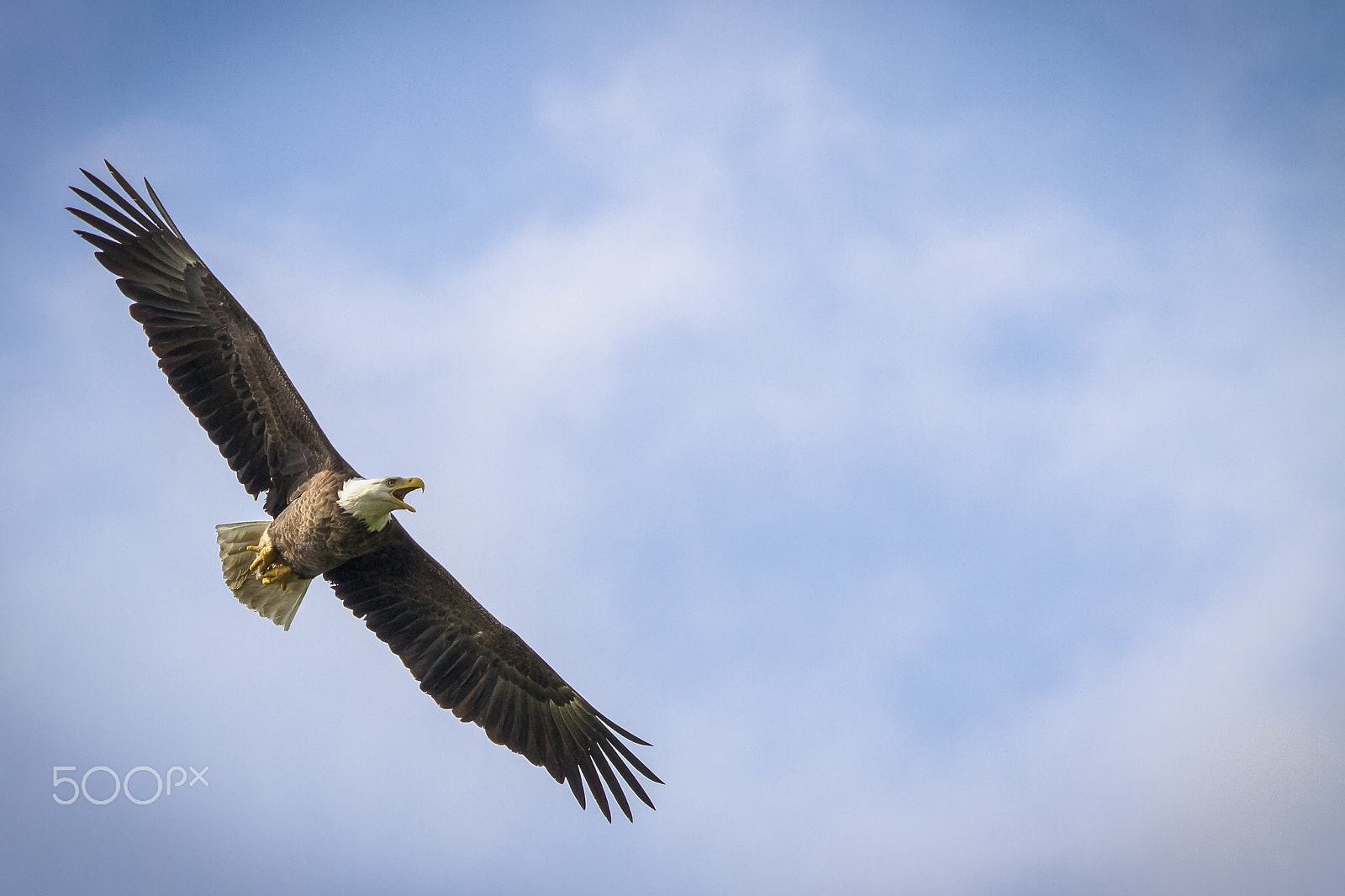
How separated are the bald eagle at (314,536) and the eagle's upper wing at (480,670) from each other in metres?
0.01

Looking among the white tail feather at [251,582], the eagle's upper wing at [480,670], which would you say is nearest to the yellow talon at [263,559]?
the white tail feather at [251,582]

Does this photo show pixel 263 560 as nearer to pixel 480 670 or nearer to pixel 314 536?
pixel 314 536

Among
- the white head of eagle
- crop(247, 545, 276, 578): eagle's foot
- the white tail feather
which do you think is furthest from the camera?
the white tail feather

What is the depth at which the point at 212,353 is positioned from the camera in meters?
12.3

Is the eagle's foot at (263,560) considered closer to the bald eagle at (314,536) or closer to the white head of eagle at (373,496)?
the bald eagle at (314,536)

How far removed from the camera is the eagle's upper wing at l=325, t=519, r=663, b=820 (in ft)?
42.4

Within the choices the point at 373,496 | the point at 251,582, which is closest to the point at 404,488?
the point at 373,496

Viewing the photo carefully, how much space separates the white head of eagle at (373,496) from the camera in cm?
1170

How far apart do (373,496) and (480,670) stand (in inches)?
93.1

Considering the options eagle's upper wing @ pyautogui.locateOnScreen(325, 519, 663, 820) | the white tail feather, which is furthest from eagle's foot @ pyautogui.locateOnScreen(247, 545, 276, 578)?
eagle's upper wing @ pyautogui.locateOnScreen(325, 519, 663, 820)

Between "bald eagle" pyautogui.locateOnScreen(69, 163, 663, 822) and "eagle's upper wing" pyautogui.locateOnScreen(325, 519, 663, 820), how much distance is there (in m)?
0.01

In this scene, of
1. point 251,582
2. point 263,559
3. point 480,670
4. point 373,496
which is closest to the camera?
point 373,496

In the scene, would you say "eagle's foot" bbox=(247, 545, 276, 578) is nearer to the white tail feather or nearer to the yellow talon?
the yellow talon

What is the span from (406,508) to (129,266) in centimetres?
335
